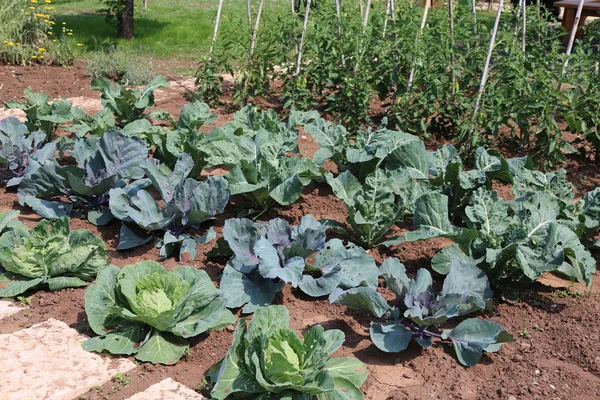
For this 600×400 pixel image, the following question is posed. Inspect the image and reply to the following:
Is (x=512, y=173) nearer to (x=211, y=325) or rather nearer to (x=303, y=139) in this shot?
(x=303, y=139)

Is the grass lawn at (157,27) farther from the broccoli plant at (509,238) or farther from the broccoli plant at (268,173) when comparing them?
the broccoli plant at (509,238)

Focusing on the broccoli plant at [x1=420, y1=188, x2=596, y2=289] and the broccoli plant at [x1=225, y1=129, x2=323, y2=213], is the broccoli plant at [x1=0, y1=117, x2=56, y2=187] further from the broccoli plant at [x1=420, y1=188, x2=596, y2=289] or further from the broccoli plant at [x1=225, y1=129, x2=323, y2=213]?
the broccoli plant at [x1=420, y1=188, x2=596, y2=289]

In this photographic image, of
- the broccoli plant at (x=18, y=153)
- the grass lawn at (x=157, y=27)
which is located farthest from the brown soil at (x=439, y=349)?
the grass lawn at (x=157, y=27)

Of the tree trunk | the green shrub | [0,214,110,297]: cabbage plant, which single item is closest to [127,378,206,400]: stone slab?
[0,214,110,297]: cabbage plant

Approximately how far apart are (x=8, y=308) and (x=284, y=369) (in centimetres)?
179

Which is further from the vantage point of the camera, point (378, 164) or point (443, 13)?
point (443, 13)

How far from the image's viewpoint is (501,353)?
3486 mm

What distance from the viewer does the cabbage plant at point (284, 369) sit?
9.58 ft

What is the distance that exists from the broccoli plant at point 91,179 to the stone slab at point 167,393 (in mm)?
1846

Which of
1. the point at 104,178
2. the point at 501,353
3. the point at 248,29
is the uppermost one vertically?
the point at 248,29

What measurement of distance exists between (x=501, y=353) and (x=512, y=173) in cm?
184

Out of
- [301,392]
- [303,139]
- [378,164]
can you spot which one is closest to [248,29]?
[303,139]

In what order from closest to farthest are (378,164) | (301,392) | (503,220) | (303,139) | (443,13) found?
1. (301,392)
2. (503,220)
3. (378,164)
4. (303,139)
5. (443,13)

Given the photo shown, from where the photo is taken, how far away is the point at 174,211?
14.2 feet
